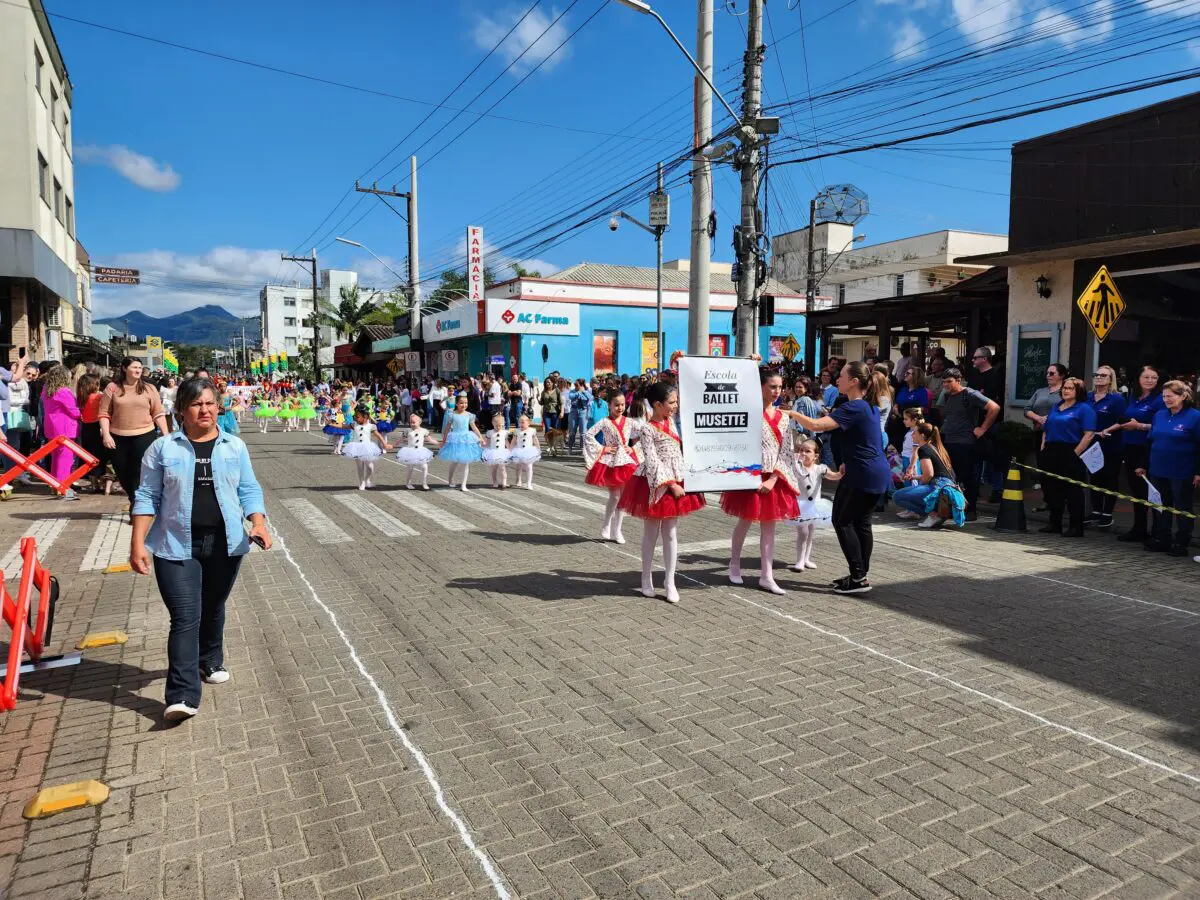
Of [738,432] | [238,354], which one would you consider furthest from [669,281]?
[238,354]

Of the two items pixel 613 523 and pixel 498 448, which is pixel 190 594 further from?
pixel 498 448

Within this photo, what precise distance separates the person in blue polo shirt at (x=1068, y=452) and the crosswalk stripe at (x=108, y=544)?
10414 mm

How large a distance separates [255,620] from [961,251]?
5026 cm

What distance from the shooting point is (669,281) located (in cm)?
4072

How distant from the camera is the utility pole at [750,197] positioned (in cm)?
1580

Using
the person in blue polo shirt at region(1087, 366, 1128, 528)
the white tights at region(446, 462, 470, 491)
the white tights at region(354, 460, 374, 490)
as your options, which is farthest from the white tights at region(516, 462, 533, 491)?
the person in blue polo shirt at region(1087, 366, 1128, 528)

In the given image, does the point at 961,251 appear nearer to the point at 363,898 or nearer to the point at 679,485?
the point at 679,485

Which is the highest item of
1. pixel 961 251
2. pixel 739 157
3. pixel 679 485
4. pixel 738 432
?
pixel 961 251

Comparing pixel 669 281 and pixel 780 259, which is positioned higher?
pixel 780 259

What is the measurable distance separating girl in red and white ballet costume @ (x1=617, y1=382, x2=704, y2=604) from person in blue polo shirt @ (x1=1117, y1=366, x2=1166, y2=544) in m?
6.11

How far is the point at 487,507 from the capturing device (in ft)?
39.8

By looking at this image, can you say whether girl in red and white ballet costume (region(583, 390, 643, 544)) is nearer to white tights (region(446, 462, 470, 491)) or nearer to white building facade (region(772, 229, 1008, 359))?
white tights (region(446, 462, 470, 491))

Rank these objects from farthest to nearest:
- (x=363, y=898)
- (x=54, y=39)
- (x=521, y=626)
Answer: (x=54, y=39)
(x=521, y=626)
(x=363, y=898)

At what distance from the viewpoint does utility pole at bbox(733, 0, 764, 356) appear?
1580 centimetres
